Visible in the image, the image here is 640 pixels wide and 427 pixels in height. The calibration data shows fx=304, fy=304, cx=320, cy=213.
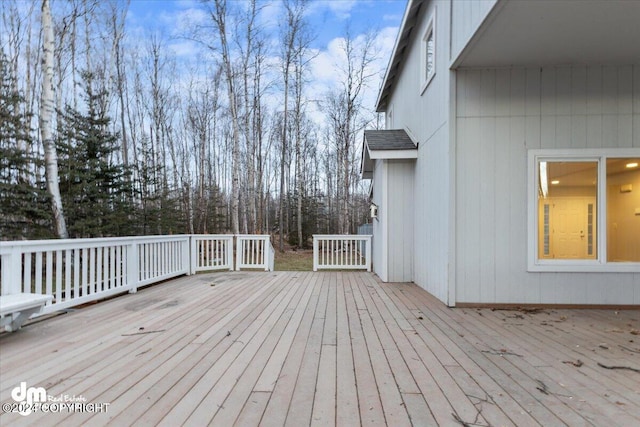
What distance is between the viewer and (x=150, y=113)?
1497 cm

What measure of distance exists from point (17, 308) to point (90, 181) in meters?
7.60

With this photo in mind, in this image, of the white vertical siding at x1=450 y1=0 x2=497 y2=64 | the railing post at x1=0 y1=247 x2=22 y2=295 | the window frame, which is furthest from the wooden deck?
the window frame

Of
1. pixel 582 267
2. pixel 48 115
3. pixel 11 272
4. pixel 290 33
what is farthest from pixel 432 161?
pixel 290 33

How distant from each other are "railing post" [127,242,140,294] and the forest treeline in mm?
3524

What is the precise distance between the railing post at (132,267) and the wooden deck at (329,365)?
0.70 meters

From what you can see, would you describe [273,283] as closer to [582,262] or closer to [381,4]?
[582,262]

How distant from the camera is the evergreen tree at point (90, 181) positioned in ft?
27.2

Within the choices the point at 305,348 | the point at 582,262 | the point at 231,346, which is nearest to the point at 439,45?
the point at 582,262

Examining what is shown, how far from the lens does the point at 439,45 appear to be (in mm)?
4133

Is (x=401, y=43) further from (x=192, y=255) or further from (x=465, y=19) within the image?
(x=192, y=255)

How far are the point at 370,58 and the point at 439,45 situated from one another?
9.73 meters

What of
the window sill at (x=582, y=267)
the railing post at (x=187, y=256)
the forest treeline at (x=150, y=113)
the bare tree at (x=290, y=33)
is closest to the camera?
the window sill at (x=582, y=267)

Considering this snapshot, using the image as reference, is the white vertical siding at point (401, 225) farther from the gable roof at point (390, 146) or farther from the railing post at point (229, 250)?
the railing post at point (229, 250)

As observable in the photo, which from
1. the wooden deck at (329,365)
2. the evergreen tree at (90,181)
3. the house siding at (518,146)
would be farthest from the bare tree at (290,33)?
the wooden deck at (329,365)
